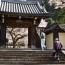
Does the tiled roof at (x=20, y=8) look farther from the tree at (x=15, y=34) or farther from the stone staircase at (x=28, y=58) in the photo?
the tree at (x=15, y=34)

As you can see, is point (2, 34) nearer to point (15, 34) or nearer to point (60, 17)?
point (15, 34)

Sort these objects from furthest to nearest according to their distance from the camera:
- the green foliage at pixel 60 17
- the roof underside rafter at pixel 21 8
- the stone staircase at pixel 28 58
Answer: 1. the green foliage at pixel 60 17
2. the roof underside rafter at pixel 21 8
3. the stone staircase at pixel 28 58

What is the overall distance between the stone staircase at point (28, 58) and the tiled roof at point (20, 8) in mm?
5494

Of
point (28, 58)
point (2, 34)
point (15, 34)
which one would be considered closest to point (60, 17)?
point (15, 34)

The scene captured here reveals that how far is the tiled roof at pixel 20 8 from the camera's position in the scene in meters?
28.6

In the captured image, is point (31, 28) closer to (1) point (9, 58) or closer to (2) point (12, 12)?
(2) point (12, 12)

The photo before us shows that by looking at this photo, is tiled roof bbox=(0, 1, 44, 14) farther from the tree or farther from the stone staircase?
the tree

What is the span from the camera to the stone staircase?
21.7 meters

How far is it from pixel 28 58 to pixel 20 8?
881 cm

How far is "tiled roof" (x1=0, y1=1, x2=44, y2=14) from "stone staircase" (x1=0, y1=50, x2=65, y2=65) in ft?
18.0

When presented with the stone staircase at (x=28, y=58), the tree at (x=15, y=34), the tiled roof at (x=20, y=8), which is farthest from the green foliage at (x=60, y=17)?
the stone staircase at (x=28, y=58)

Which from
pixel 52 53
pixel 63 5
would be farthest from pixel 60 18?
pixel 52 53

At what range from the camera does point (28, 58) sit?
74.7ft

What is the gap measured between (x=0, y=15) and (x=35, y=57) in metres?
6.37
